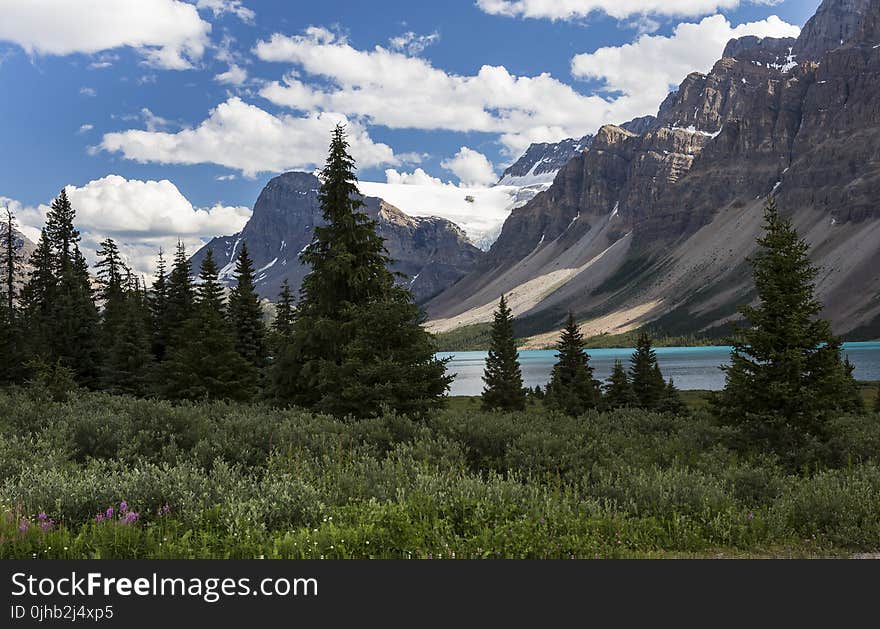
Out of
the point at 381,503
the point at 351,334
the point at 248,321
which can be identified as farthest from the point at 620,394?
the point at 381,503

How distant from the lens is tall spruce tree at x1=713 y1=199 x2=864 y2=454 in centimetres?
1688

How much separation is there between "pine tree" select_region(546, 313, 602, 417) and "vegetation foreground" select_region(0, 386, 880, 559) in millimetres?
38884

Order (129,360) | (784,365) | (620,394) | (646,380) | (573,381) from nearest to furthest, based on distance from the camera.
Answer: (784,365) → (129,360) → (620,394) → (646,380) → (573,381)

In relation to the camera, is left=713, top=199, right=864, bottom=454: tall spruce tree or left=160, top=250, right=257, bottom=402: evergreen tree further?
left=160, top=250, right=257, bottom=402: evergreen tree

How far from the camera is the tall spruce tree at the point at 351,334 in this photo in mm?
18859

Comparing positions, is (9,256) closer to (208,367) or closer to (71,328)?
(71,328)

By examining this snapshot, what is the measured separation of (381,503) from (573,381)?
51.5m

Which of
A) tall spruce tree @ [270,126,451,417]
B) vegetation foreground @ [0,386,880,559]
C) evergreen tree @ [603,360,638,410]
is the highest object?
tall spruce tree @ [270,126,451,417]

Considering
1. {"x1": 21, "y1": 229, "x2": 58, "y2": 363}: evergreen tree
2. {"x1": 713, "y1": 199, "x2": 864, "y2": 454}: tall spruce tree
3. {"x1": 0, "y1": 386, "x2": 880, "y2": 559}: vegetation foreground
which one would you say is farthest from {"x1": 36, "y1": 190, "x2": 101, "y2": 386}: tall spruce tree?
{"x1": 713, "y1": 199, "x2": 864, "y2": 454}: tall spruce tree

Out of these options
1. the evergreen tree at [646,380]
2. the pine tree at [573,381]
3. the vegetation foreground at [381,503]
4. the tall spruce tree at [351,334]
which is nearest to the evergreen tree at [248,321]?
the tall spruce tree at [351,334]

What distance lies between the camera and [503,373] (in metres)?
61.5

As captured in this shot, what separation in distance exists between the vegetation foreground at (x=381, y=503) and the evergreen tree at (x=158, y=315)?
32290mm

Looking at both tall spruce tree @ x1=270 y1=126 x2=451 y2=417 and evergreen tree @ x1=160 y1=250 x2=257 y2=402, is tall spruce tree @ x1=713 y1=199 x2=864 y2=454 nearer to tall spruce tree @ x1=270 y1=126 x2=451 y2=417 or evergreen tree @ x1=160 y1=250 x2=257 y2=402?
tall spruce tree @ x1=270 y1=126 x2=451 y2=417

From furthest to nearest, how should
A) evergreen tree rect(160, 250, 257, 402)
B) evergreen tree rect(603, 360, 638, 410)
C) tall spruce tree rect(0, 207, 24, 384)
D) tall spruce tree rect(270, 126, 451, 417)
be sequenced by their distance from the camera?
evergreen tree rect(603, 360, 638, 410)
tall spruce tree rect(0, 207, 24, 384)
evergreen tree rect(160, 250, 257, 402)
tall spruce tree rect(270, 126, 451, 417)
